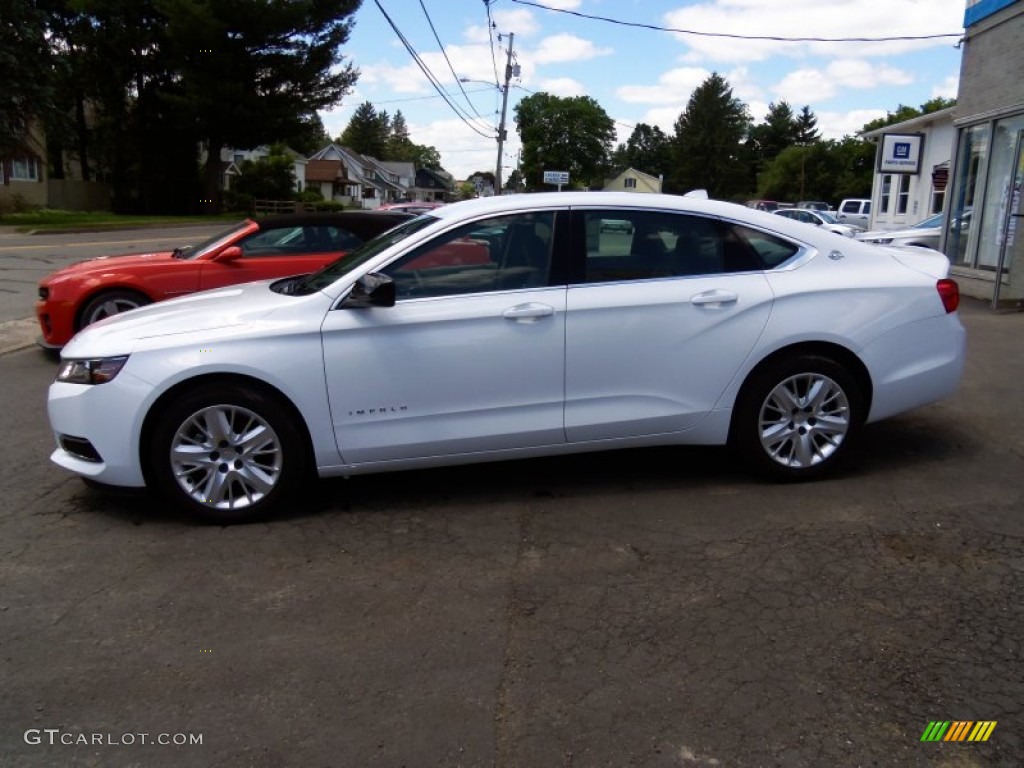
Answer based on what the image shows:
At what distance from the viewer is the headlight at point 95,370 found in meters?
4.20

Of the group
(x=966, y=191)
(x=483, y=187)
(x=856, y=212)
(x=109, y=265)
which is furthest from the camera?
(x=483, y=187)

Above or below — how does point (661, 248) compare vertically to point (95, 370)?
above

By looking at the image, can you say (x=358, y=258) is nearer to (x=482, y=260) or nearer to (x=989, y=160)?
(x=482, y=260)

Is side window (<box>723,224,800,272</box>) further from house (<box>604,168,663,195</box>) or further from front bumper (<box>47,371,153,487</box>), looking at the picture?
house (<box>604,168,663,195</box>)

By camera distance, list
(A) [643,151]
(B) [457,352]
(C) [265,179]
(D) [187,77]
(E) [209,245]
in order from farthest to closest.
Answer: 1. (A) [643,151]
2. (C) [265,179]
3. (D) [187,77]
4. (E) [209,245]
5. (B) [457,352]

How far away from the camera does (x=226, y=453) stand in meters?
4.26

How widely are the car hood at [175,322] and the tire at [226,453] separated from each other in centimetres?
34

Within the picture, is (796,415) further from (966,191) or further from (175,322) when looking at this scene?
(966,191)

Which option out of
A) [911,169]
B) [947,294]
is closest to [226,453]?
[947,294]

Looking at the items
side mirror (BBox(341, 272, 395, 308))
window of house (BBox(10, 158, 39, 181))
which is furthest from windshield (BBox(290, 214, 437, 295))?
window of house (BBox(10, 158, 39, 181))

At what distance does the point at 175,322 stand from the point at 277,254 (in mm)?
4223

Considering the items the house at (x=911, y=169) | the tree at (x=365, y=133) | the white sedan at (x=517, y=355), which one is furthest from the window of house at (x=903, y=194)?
the tree at (x=365, y=133)

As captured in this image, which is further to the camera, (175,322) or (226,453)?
(175,322)

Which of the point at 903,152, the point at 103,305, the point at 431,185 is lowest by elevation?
the point at 103,305
